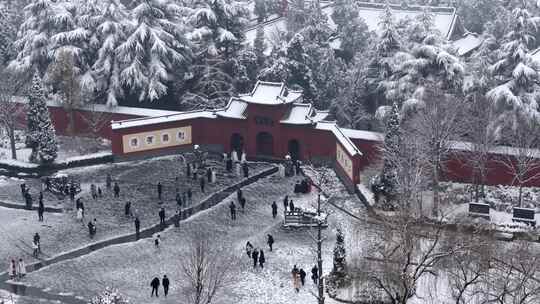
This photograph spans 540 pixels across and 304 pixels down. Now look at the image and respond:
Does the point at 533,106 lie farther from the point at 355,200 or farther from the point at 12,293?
the point at 12,293

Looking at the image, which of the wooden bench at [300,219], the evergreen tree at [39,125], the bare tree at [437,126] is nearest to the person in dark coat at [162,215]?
the wooden bench at [300,219]

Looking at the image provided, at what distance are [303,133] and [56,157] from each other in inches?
597

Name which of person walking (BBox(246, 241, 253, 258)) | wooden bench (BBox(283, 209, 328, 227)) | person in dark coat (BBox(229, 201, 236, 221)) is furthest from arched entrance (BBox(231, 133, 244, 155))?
person walking (BBox(246, 241, 253, 258))

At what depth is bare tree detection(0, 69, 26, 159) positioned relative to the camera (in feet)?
168

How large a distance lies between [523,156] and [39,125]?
1084 inches

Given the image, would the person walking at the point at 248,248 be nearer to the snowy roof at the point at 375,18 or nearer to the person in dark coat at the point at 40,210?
the person in dark coat at the point at 40,210

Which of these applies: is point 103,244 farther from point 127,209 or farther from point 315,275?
point 315,275

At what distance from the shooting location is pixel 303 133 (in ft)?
171

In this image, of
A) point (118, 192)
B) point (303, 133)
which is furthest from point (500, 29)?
point (118, 192)

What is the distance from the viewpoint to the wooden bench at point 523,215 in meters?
41.0

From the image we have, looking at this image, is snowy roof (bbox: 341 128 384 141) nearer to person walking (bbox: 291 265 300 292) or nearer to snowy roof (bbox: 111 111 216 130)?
snowy roof (bbox: 111 111 216 130)

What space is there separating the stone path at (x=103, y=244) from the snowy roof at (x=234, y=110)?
4480 mm

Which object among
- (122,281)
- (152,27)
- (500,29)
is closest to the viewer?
(122,281)

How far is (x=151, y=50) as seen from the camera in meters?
56.2
